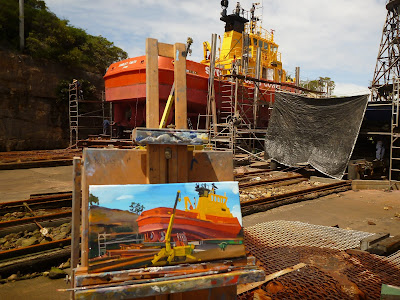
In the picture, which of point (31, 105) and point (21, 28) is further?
point (21, 28)

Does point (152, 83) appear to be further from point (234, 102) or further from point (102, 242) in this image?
point (234, 102)

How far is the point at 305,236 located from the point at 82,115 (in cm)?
2033

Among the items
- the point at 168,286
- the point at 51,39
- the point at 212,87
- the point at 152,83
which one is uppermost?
the point at 51,39

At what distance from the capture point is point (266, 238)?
195 inches

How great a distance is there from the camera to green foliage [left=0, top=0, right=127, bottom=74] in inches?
810

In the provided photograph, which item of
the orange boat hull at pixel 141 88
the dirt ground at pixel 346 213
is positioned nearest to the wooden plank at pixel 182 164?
the dirt ground at pixel 346 213

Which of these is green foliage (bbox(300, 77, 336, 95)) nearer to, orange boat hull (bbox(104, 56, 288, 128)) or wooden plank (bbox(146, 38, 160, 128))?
orange boat hull (bbox(104, 56, 288, 128))

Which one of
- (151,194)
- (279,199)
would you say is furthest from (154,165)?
(279,199)

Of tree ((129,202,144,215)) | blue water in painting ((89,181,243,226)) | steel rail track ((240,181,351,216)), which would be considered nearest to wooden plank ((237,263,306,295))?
blue water in painting ((89,181,243,226))

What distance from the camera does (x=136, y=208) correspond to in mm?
2037

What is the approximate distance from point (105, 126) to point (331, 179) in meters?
15.2

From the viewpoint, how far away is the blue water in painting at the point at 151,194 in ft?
6.53

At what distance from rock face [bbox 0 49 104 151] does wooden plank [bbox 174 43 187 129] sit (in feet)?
64.1

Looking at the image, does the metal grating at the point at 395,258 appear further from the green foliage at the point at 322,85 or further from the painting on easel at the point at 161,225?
the green foliage at the point at 322,85
